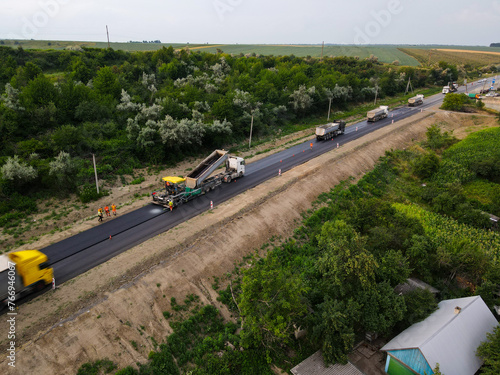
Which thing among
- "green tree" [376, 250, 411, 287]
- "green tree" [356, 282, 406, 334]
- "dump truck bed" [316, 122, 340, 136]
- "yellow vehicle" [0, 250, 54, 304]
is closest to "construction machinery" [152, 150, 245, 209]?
"yellow vehicle" [0, 250, 54, 304]

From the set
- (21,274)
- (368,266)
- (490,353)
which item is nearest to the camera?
(490,353)

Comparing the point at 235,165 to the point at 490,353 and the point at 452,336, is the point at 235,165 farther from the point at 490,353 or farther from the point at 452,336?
the point at 490,353

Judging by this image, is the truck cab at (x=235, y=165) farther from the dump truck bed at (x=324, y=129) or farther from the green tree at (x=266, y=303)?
the dump truck bed at (x=324, y=129)

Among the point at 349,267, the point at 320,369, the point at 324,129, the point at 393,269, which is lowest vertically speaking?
the point at 320,369

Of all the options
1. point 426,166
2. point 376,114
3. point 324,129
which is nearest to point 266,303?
point 426,166

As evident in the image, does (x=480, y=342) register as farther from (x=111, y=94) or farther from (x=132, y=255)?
(x=111, y=94)

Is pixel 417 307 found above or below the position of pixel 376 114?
below

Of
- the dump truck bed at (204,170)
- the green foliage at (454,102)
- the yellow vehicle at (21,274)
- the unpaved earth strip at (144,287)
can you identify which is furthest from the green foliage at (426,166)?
the yellow vehicle at (21,274)

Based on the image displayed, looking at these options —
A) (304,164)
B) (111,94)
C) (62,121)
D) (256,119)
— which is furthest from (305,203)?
(111,94)
